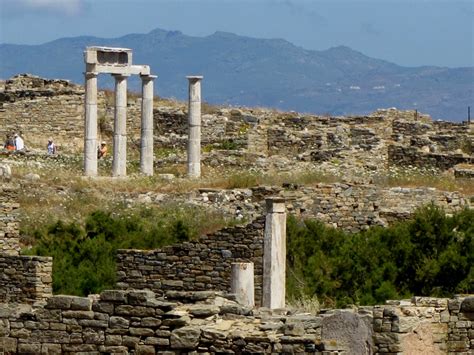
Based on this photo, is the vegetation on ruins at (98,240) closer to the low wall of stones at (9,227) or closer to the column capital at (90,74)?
the low wall of stones at (9,227)

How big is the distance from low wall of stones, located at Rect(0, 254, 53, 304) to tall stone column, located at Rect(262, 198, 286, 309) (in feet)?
9.95

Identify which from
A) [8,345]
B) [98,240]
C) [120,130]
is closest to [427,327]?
[8,345]

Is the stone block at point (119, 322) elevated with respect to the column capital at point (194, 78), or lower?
lower

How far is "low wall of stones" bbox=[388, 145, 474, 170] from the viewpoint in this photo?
5025 cm

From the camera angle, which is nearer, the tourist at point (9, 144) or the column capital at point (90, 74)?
the column capital at point (90, 74)

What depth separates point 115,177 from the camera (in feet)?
155

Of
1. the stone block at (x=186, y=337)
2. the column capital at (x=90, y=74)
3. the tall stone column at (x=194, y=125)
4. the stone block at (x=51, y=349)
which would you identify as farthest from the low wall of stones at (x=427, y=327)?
the column capital at (x=90, y=74)

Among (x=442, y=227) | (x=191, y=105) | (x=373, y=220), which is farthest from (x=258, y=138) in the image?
(x=442, y=227)

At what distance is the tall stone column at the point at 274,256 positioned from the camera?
25781mm

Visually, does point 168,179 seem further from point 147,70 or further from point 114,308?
point 114,308

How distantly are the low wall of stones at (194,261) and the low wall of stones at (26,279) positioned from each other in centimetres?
103

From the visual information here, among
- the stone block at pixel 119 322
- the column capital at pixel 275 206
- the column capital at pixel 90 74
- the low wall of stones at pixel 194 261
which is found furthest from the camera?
the column capital at pixel 90 74

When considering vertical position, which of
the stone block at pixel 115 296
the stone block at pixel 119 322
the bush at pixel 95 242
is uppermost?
the bush at pixel 95 242

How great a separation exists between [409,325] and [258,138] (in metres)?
36.2
